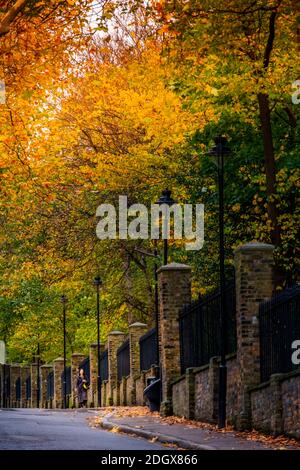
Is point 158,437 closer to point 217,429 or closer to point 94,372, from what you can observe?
point 217,429

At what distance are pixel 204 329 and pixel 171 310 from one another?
3.08m

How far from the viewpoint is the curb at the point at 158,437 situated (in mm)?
16981

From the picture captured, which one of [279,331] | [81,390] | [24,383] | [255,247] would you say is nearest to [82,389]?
[81,390]

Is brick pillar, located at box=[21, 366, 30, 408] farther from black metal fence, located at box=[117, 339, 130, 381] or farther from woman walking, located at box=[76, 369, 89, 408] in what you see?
black metal fence, located at box=[117, 339, 130, 381]

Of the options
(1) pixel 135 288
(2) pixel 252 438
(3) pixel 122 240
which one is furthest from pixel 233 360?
(1) pixel 135 288

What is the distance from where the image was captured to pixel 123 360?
40.4 meters

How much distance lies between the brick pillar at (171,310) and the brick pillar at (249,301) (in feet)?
21.1

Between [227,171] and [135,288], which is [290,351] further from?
[135,288]

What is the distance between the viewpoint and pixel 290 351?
18.7 meters

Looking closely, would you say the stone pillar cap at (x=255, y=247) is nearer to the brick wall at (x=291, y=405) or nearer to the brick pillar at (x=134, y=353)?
the brick wall at (x=291, y=405)

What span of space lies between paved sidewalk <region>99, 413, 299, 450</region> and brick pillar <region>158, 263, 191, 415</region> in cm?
187

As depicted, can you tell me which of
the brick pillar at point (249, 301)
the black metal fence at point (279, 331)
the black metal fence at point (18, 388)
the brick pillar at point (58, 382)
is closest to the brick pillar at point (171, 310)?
the brick pillar at point (249, 301)

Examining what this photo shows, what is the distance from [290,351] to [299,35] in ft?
31.9

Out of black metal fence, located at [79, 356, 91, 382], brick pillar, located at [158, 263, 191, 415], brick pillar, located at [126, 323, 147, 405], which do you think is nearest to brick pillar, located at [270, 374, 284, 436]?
brick pillar, located at [158, 263, 191, 415]
